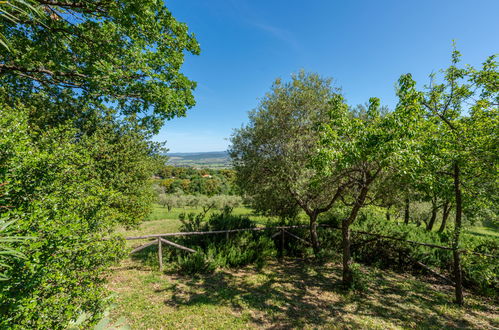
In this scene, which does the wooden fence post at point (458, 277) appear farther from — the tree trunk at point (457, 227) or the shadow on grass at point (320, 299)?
the shadow on grass at point (320, 299)

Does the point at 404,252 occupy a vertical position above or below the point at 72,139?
below

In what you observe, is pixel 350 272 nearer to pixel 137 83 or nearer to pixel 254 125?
pixel 254 125

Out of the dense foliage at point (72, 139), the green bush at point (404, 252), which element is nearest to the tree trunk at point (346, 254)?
the green bush at point (404, 252)

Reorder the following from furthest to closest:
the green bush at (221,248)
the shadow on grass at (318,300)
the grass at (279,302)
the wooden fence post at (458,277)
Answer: the green bush at (221,248) → the wooden fence post at (458,277) → the shadow on grass at (318,300) → the grass at (279,302)

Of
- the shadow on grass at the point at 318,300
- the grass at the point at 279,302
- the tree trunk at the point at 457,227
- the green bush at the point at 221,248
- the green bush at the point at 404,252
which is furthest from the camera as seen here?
the green bush at the point at 404,252

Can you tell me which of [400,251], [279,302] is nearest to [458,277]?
[400,251]

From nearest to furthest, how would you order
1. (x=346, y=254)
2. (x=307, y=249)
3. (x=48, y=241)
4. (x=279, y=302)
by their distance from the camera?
1. (x=48, y=241)
2. (x=279, y=302)
3. (x=346, y=254)
4. (x=307, y=249)

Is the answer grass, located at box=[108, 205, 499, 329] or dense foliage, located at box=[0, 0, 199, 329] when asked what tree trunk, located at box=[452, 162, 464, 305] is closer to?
grass, located at box=[108, 205, 499, 329]

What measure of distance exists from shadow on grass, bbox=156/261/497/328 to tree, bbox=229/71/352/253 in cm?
305

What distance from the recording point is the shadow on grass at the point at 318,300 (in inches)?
211

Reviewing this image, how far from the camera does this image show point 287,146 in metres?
8.05

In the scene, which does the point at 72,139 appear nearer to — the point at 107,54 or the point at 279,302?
the point at 107,54

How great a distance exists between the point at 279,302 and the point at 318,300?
53.3 inches

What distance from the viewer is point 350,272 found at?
22.9 feet
